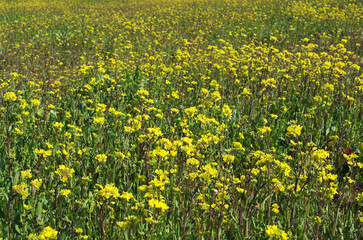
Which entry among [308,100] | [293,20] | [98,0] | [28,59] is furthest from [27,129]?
[98,0]

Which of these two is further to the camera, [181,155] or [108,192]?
[181,155]

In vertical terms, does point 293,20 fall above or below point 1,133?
above

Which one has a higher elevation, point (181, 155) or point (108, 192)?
point (108, 192)

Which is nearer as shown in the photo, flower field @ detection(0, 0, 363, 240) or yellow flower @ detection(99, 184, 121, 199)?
yellow flower @ detection(99, 184, 121, 199)

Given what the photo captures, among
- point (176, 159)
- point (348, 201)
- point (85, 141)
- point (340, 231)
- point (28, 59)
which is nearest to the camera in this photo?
point (340, 231)

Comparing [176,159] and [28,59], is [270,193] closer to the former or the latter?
[176,159]

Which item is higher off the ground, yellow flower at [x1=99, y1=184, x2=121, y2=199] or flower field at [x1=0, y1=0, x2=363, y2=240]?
yellow flower at [x1=99, y1=184, x2=121, y2=199]

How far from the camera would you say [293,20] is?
43.9 feet

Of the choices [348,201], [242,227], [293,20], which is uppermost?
[293,20]

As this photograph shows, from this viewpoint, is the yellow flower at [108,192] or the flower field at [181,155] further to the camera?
the flower field at [181,155]

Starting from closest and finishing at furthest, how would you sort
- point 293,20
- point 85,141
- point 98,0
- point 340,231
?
point 340,231, point 85,141, point 293,20, point 98,0

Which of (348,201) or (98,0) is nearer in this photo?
(348,201)

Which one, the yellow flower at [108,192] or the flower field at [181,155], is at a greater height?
the yellow flower at [108,192]

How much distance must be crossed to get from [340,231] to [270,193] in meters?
0.62
